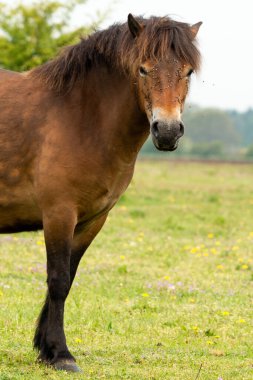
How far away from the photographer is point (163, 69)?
225 inches

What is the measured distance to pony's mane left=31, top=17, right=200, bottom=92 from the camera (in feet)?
19.0

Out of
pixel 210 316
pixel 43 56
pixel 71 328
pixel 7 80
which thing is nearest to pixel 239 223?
pixel 43 56

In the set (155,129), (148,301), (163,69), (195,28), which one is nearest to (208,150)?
(148,301)

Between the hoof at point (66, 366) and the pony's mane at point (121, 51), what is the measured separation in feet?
7.30

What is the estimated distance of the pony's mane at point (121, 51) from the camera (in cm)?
579

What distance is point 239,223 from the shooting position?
54.8ft

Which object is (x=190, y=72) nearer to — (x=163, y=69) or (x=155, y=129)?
(x=163, y=69)

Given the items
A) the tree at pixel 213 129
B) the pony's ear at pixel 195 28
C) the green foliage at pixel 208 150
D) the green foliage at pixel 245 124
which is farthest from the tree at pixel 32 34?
the green foliage at pixel 245 124

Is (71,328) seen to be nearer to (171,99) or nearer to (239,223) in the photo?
(171,99)

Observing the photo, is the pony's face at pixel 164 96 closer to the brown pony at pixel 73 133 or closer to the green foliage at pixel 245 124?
the brown pony at pixel 73 133

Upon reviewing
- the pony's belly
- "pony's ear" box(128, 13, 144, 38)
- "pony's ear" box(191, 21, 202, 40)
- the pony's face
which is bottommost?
the pony's belly

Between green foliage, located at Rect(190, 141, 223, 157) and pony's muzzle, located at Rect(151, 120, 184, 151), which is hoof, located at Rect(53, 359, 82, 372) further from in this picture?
green foliage, located at Rect(190, 141, 223, 157)

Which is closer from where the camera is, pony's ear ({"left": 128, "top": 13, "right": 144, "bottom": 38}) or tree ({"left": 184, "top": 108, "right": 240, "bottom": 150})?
pony's ear ({"left": 128, "top": 13, "right": 144, "bottom": 38})

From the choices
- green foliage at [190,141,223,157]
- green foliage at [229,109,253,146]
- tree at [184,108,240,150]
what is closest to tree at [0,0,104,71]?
green foliage at [190,141,223,157]
